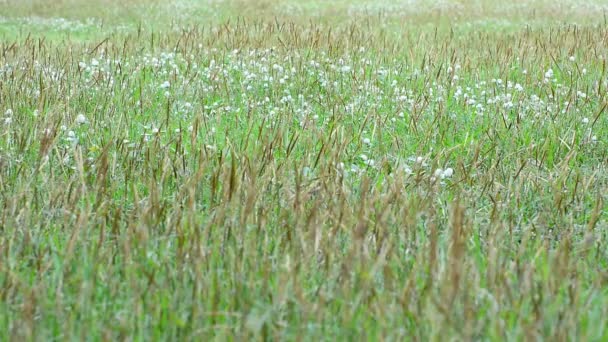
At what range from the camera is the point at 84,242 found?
2.35 metres

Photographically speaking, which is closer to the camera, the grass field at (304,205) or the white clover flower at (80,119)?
the grass field at (304,205)

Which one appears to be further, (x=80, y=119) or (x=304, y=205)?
(x=80, y=119)

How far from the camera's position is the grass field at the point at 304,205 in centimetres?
200

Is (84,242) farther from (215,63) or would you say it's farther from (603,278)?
(215,63)

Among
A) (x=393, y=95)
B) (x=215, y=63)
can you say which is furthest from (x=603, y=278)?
(x=215, y=63)

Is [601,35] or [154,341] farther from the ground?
[601,35]

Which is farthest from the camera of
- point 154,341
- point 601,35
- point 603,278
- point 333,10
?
point 333,10

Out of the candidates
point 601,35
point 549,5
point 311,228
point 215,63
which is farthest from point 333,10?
point 311,228

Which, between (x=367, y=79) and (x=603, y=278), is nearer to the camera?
(x=603, y=278)

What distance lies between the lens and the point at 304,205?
281 cm

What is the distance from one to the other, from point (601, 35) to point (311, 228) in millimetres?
6927

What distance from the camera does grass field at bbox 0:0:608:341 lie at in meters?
2.00

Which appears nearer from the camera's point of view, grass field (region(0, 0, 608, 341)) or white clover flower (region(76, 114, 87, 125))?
grass field (region(0, 0, 608, 341))

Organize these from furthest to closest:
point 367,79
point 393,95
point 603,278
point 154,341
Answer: point 367,79 → point 393,95 → point 603,278 → point 154,341
